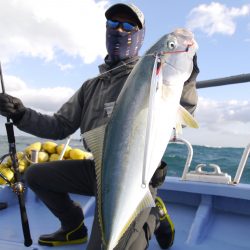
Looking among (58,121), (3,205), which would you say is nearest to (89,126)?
(58,121)

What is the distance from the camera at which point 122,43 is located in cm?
317

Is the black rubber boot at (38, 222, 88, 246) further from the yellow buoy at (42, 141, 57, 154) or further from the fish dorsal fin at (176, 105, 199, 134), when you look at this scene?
the yellow buoy at (42, 141, 57, 154)

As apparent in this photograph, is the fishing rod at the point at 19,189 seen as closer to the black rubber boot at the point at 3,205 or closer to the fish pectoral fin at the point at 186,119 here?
the black rubber boot at the point at 3,205

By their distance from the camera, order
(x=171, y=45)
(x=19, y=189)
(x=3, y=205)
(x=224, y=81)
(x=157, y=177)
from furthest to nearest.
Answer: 1. (x=3, y=205)
2. (x=224, y=81)
3. (x=19, y=189)
4. (x=157, y=177)
5. (x=171, y=45)

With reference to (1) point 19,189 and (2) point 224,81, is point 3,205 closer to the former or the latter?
(1) point 19,189

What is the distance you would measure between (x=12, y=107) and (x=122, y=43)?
117 cm

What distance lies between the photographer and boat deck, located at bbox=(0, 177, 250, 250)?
11.6 ft

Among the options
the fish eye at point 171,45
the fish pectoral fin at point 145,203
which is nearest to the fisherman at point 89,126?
the fish eye at point 171,45

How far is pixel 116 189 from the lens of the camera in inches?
84.5

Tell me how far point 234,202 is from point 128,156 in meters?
2.50

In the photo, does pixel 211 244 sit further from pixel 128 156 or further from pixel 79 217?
pixel 128 156

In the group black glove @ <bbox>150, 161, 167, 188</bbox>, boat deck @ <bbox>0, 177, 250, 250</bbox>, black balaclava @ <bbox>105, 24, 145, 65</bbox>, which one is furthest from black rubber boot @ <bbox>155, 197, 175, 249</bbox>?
black balaclava @ <bbox>105, 24, 145, 65</bbox>

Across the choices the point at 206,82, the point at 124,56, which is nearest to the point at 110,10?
the point at 124,56

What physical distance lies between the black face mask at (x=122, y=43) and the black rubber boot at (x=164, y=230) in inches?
55.9
